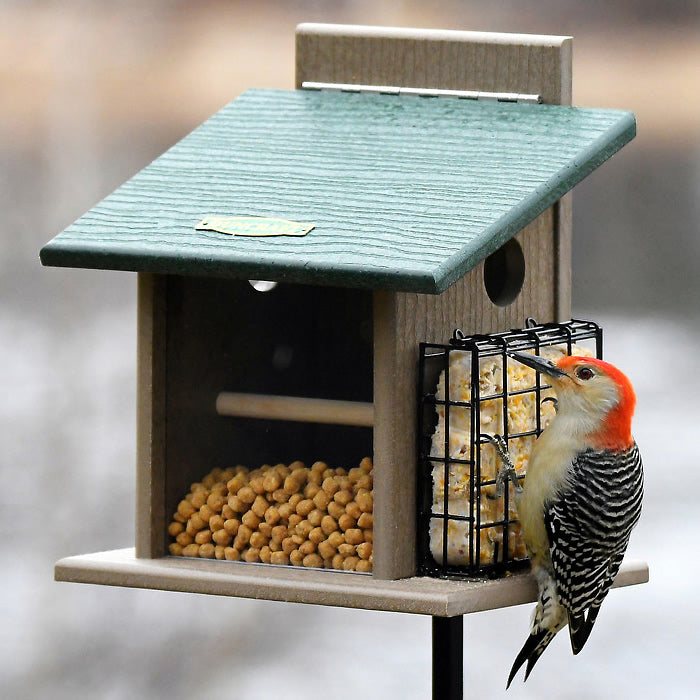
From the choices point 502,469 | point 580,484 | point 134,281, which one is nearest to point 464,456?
point 502,469

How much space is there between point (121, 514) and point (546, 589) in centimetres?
394

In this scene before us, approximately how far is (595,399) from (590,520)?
178mm

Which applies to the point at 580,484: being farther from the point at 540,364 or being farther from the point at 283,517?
the point at 283,517

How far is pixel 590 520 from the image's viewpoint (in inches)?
97.3

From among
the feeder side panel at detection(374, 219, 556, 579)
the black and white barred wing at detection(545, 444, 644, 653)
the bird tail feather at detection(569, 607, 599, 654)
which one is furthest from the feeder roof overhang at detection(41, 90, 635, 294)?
the bird tail feather at detection(569, 607, 599, 654)

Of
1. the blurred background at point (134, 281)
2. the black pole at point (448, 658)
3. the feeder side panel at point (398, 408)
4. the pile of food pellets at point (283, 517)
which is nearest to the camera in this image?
the feeder side panel at point (398, 408)

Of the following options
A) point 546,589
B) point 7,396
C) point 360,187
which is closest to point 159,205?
point 360,187

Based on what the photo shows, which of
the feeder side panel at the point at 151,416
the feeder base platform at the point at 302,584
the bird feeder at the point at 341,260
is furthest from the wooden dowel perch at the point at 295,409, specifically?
the feeder base platform at the point at 302,584

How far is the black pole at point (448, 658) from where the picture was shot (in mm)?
2678

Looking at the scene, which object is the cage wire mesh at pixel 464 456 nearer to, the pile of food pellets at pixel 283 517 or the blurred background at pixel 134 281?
the pile of food pellets at pixel 283 517

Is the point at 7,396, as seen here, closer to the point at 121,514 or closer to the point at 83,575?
the point at 121,514

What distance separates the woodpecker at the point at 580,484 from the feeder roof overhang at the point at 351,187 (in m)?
0.26

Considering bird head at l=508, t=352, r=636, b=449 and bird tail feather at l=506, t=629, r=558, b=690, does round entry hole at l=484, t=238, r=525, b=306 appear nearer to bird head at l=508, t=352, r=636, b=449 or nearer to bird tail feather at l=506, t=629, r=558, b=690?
bird head at l=508, t=352, r=636, b=449

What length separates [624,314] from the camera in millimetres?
7594
